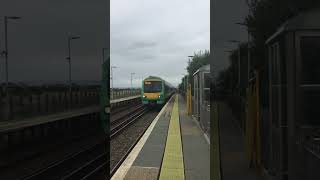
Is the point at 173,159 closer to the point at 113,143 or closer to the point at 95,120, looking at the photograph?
the point at 95,120

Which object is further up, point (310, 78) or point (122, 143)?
point (310, 78)

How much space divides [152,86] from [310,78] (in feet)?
114

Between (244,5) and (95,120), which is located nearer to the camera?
(244,5)

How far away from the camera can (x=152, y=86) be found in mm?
37438

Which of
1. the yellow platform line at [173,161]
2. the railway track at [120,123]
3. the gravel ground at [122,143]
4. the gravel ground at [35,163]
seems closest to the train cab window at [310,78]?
the yellow platform line at [173,161]

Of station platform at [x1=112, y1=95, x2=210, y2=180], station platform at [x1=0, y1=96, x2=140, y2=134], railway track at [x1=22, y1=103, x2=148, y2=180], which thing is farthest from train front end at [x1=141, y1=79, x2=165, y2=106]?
railway track at [x1=22, y1=103, x2=148, y2=180]

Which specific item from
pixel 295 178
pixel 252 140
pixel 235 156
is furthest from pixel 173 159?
pixel 295 178

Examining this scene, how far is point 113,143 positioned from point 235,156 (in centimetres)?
1256

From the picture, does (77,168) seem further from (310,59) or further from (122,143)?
(310,59)

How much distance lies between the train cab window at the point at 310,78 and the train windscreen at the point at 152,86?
113 feet

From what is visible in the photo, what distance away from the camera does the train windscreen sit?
37.3 m

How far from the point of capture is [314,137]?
2.68 metres

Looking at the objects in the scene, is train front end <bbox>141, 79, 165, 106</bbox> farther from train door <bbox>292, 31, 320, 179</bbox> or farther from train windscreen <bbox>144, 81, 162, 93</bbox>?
train door <bbox>292, 31, 320, 179</bbox>

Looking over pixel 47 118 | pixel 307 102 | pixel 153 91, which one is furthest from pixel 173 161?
pixel 153 91
